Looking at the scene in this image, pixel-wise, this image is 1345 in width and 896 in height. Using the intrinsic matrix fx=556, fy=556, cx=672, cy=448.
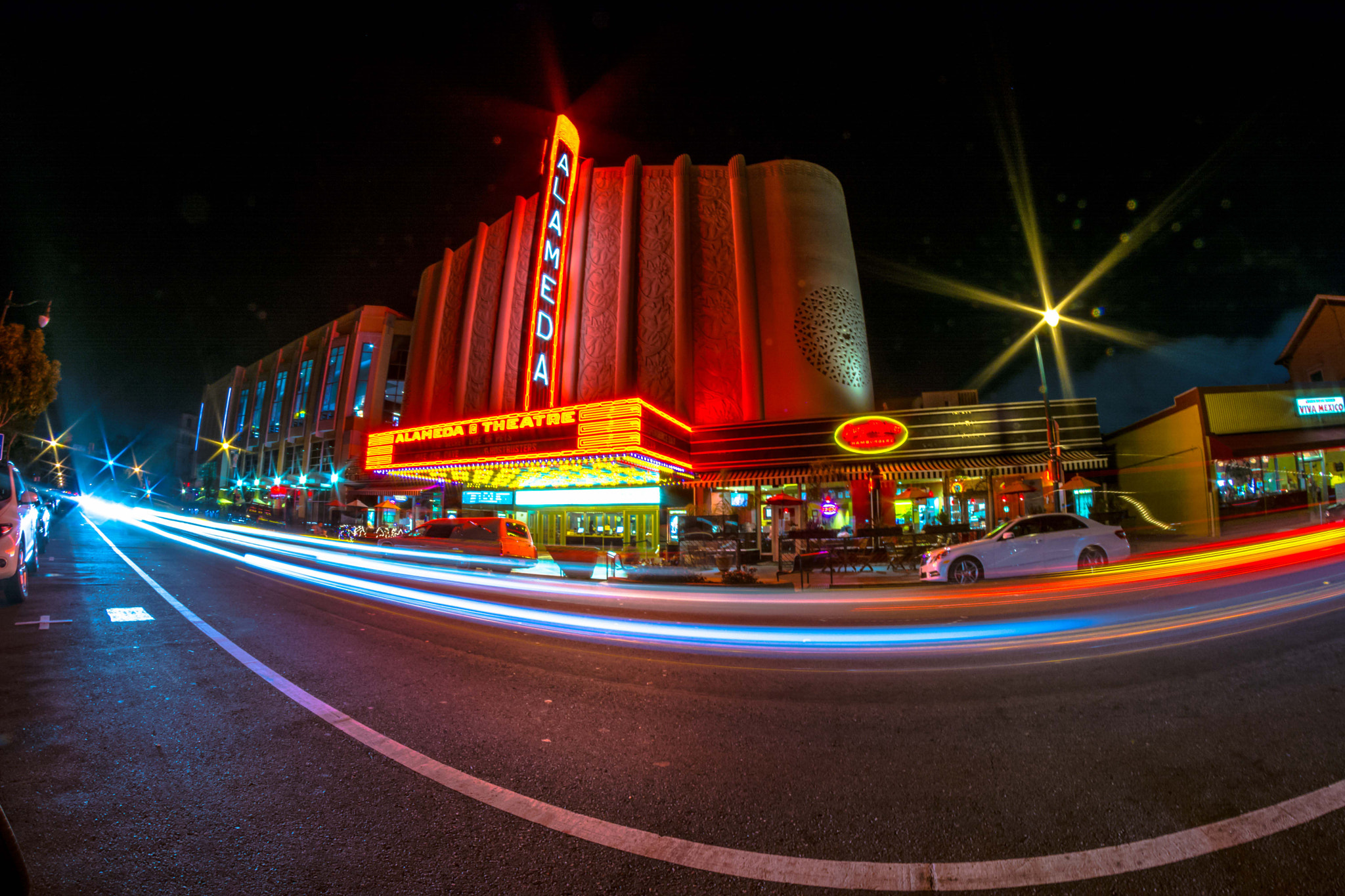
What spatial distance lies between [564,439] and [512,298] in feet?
57.1

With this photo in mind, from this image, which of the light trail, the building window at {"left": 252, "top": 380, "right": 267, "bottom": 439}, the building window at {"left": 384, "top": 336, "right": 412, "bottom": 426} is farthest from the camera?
the building window at {"left": 252, "top": 380, "right": 267, "bottom": 439}

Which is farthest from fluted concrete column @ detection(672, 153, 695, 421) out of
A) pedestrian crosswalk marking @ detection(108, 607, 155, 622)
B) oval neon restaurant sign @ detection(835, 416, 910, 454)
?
pedestrian crosswalk marking @ detection(108, 607, 155, 622)

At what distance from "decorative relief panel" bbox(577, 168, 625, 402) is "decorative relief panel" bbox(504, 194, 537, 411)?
4193 mm

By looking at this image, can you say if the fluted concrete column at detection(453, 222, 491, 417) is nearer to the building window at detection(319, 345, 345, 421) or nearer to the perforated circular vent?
the perforated circular vent

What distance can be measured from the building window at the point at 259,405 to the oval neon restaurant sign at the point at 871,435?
74.3m

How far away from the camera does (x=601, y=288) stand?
106 feet

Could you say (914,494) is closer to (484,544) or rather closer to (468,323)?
(484,544)

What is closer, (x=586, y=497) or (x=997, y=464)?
(x=997, y=464)

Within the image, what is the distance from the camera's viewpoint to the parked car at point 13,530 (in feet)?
25.5

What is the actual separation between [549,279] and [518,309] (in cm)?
811

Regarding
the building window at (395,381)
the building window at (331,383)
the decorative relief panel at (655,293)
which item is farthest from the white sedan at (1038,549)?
the building window at (331,383)

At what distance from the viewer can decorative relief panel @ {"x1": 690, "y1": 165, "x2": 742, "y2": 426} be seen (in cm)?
2920

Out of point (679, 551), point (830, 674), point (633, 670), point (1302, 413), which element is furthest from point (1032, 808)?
point (1302, 413)

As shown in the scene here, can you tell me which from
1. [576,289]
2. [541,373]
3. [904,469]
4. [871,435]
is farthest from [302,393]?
[904,469]
